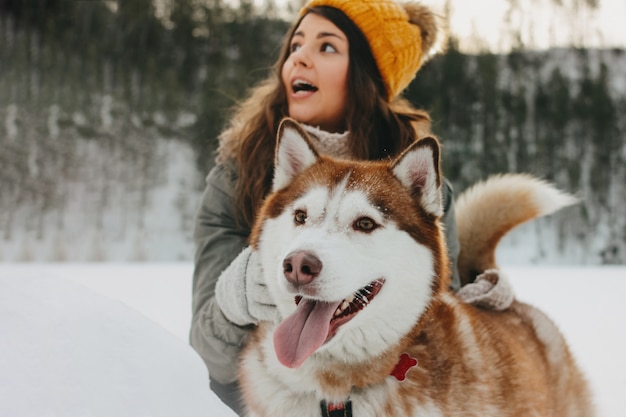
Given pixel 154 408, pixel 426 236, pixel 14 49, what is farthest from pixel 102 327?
pixel 14 49

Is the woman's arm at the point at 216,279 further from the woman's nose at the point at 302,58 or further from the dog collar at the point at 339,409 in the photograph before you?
the woman's nose at the point at 302,58

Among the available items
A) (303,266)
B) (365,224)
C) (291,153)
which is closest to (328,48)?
(291,153)

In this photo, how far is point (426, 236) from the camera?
1.54m

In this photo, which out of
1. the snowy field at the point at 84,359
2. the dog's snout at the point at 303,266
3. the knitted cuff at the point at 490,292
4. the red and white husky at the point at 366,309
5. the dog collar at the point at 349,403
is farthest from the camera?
the knitted cuff at the point at 490,292

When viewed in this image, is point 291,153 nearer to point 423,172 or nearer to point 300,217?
point 300,217

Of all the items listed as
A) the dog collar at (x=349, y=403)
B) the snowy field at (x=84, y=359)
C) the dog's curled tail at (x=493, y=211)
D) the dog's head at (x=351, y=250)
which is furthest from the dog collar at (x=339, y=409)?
the dog's curled tail at (x=493, y=211)

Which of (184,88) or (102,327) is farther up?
(102,327)

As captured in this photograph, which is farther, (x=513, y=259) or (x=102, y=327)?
(x=513, y=259)

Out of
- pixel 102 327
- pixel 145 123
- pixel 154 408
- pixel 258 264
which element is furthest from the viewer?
pixel 145 123

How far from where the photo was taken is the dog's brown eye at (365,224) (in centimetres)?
A: 147

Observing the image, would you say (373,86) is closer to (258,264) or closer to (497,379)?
(258,264)

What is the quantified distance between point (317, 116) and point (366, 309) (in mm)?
1028

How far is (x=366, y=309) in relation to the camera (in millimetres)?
1423

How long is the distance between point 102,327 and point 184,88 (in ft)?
60.2
